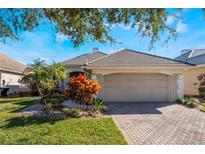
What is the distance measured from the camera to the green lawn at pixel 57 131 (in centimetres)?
655

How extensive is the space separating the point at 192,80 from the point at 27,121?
18.0 m

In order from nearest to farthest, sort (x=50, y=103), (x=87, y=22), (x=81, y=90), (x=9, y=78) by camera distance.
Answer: (x=87, y=22), (x=81, y=90), (x=50, y=103), (x=9, y=78)

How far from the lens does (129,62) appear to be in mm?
15695

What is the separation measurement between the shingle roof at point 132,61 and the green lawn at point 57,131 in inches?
271

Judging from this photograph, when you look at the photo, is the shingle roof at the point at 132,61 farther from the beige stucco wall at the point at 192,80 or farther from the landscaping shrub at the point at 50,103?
the beige stucco wall at the point at 192,80

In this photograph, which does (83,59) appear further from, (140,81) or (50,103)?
(50,103)

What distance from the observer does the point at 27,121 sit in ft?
29.2

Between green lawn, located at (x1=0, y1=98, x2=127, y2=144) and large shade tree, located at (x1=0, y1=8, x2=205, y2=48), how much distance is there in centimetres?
295

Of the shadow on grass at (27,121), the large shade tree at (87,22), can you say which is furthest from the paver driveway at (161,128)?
the large shade tree at (87,22)

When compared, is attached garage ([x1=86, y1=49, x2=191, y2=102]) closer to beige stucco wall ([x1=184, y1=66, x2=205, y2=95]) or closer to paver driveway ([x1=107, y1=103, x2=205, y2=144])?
paver driveway ([x1=107, y1=103, x2=205, y2=144])

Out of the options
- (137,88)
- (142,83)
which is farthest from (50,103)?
(142,83)

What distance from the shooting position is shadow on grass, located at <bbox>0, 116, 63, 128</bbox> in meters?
8.44
